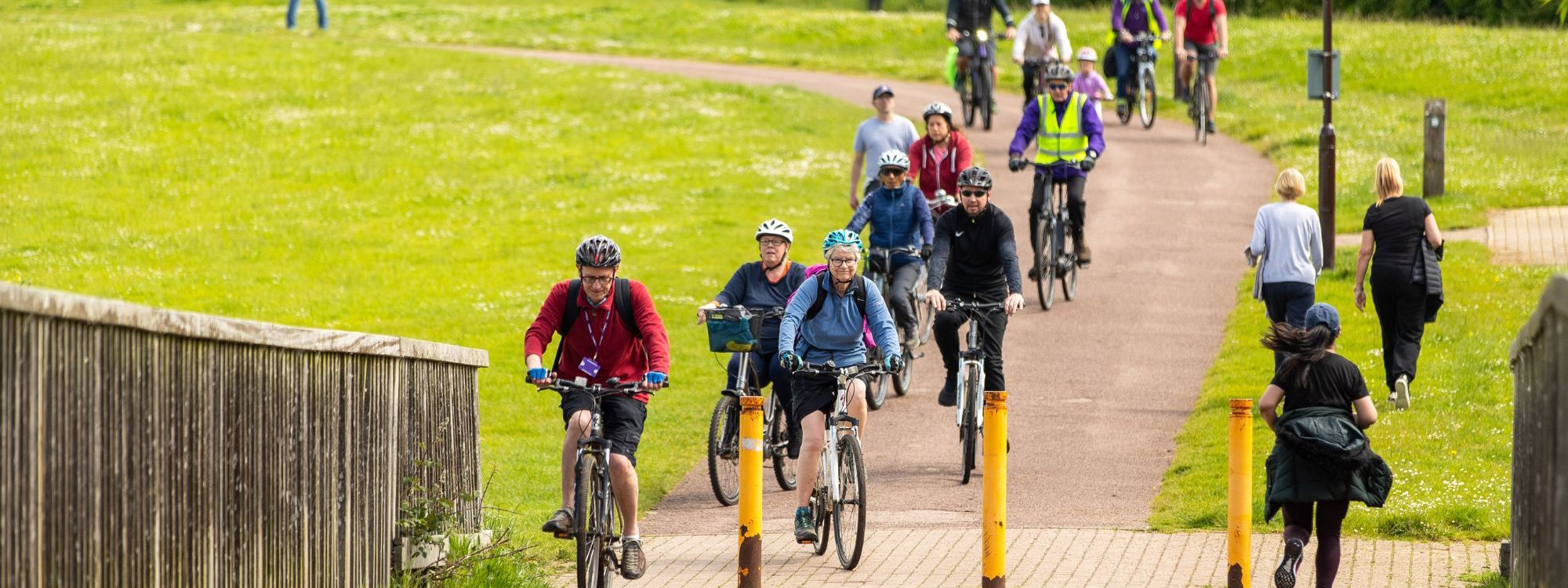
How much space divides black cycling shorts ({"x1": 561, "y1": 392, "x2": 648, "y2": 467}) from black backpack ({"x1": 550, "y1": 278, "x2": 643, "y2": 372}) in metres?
0.27

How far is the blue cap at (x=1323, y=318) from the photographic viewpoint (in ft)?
27.8

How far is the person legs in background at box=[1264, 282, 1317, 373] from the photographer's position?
12.7 m

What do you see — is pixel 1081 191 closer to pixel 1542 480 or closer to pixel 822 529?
pixel 822 529

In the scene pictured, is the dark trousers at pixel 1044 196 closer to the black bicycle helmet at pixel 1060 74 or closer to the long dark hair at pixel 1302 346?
the black bicycle helmet at pixel 1060 74

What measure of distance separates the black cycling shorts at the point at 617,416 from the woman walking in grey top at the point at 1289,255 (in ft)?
17.0

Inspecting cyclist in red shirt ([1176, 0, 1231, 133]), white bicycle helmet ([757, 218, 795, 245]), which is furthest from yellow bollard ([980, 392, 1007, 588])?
cyclist in red shirt ([1176, 0, 1231, 133])

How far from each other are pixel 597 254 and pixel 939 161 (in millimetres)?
7168

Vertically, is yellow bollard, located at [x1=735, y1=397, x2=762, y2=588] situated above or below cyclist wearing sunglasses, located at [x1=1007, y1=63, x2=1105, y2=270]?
below

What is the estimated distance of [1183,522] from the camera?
1068 centimetres

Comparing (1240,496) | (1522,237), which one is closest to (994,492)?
(1240,496)

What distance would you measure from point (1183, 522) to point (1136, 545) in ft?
2.19

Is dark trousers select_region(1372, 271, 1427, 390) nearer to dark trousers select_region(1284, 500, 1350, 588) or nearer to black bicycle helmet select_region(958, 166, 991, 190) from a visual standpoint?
black bicycle helmet select_region(958, 166, 991, 190)

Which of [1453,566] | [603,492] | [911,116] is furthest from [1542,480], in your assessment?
[911,116]

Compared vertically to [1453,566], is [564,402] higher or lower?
higher
